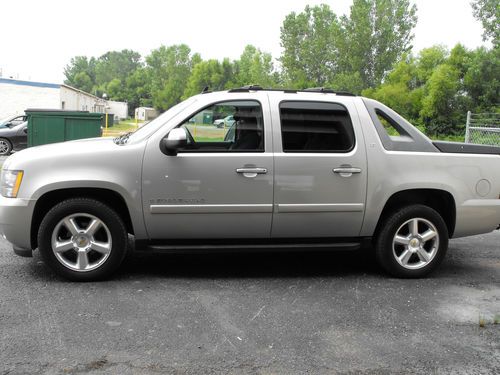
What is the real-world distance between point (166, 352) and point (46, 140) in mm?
11401

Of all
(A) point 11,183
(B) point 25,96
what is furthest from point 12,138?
(B) point 25,96

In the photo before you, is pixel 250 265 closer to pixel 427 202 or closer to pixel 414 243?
pixel 414 243

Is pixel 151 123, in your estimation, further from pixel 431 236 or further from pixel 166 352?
pixel 431 236

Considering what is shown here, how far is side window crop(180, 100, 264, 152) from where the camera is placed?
4.82 meters

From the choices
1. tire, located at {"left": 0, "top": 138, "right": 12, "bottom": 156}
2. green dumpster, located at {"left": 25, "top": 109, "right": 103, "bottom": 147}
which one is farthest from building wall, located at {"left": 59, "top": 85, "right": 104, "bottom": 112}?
green dumpster, located at {"left": 25, "top": 109, "right": 103, "bottom": 147}

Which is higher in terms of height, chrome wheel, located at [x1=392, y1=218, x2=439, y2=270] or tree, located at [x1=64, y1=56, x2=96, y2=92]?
tree, located at [x1=64, y1=56, x2=96, y2=92]

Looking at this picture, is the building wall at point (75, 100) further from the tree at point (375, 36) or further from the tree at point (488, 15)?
the tree at point (488, 15)

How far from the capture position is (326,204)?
4832mm

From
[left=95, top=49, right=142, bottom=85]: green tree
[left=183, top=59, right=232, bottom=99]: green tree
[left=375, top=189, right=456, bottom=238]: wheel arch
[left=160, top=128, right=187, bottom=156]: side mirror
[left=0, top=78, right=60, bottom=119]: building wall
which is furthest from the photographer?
[left=95, top=49, right=142, bottom=85]: green tree

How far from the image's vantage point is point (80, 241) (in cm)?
462

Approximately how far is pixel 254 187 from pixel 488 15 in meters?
39.0

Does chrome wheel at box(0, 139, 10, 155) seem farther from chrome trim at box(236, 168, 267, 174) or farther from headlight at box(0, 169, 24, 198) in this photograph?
chrome trim at box(236, 168, 267, 174)

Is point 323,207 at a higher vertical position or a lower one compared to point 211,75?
lower

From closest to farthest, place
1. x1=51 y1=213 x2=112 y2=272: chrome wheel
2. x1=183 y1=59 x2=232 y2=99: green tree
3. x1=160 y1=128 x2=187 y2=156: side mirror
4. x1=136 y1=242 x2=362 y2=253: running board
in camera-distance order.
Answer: x1=160 y1=128 x2=187 y2=156: side mirror
x1=51 y1=213 x2=112 y2=272: chrome wheel
x1=136 y1=242 x2=362 y2=253: running board
x1=183 y1=59 x2=232 y2=99: green tree
